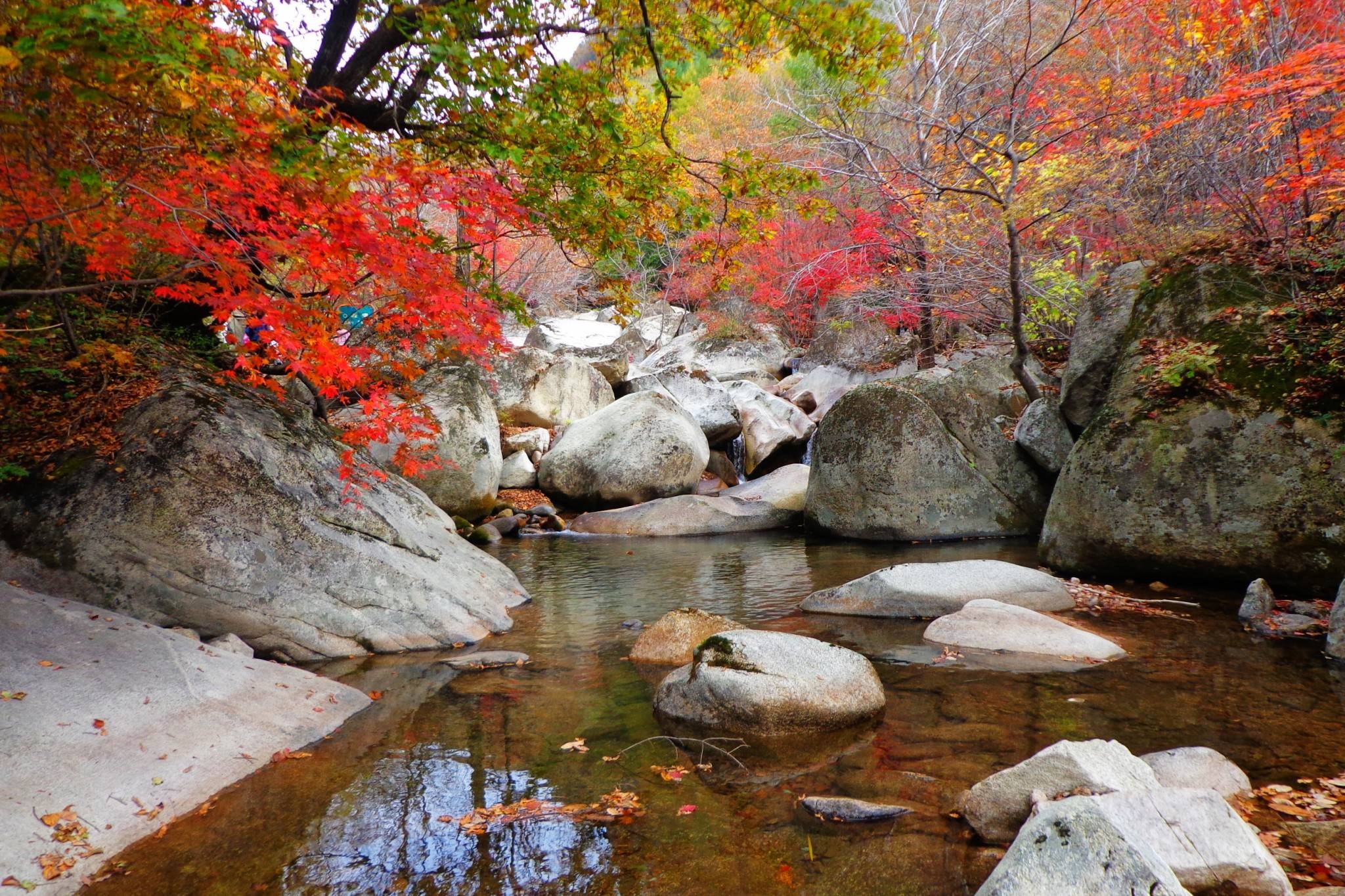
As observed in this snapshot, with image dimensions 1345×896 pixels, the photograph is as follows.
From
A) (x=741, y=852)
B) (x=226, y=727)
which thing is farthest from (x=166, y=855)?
(x=741, y=852)

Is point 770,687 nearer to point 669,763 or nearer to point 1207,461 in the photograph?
point 669,763

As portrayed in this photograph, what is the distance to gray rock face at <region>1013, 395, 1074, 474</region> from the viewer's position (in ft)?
35.7

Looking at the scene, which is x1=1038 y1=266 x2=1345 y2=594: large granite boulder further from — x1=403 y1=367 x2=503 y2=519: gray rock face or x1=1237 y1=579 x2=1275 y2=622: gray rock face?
x1=403 y1=367 x2=503 y2=519: gray rock face

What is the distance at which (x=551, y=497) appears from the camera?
1509 cm

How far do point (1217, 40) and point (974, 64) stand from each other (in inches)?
250

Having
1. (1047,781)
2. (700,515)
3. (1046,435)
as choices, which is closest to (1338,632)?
(1047,781)

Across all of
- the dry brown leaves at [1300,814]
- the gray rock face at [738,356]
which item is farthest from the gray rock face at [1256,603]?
the gray rock face at [738,356]

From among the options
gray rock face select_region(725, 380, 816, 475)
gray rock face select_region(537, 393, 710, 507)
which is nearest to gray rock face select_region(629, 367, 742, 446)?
gray rock face select_region(725, 380, 816, 475)

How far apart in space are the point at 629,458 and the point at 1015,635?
349 inches

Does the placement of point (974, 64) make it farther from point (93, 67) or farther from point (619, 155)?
point (93, 67)

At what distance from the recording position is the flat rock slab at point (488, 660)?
625 cm

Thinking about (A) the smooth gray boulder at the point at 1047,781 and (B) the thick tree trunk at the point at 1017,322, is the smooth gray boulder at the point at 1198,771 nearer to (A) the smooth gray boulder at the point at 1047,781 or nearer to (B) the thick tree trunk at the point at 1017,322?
(A) the smooth gray boulder at the point at 1047,781

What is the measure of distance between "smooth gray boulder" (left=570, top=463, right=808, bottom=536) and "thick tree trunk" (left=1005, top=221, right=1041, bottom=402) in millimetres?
3826

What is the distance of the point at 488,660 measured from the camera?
6.34 meters
